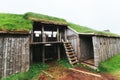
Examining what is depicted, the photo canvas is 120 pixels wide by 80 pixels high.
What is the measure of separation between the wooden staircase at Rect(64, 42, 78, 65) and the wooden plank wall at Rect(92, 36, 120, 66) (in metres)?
2.14

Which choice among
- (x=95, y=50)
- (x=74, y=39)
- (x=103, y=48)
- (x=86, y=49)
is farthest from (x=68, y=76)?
(x=86, y=49)

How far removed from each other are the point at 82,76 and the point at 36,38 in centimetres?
775

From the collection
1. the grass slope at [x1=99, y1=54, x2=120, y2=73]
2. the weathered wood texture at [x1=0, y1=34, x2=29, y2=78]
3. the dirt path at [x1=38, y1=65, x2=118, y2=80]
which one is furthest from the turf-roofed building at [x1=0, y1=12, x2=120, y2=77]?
the dirt path at [x1=38, y1=65, x2=118, y2=80]

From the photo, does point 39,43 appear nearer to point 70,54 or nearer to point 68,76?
point 70,54

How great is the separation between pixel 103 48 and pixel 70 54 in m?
3.27

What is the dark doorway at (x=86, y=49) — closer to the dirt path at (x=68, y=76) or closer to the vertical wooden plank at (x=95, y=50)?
the vertical wooden plank at (x=95, y=50)

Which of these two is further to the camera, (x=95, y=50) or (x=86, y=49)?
(x=86, y=49)

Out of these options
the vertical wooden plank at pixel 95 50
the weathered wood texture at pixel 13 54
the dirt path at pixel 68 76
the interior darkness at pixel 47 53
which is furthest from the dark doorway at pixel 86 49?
the weathered wood texture at pixel 13 54

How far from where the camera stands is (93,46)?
11281 mm

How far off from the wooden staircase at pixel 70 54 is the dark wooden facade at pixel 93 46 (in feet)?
1.27

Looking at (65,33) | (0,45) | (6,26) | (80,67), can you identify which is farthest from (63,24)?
(0,45)

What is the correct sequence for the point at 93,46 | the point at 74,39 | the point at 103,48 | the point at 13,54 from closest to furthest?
1. the point at 13,54
2. the point at 93,46
3. the point at 103,48
4. the point at 74,39

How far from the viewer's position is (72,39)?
13.5 metres

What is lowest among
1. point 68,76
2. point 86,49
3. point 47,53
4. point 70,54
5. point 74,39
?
point 68,76
